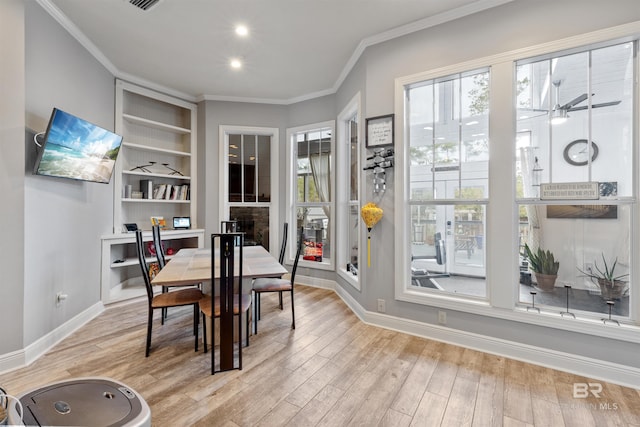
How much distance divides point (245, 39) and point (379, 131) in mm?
1721

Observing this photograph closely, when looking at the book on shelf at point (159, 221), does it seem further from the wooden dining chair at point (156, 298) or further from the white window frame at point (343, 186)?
the white window frame at point (343, 186)

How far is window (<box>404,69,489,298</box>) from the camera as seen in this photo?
254 cm

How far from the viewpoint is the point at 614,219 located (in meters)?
2.07

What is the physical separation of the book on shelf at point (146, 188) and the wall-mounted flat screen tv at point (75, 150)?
86cm

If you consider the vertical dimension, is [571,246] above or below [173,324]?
above

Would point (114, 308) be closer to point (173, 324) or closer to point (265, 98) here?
point (173, 324)

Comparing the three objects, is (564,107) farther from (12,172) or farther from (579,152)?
(12,172)

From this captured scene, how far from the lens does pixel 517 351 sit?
229 cm

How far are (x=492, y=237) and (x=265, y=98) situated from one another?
3790 millimetres

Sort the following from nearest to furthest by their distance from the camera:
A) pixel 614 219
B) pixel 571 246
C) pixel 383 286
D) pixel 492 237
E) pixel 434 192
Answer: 1. pixel 614 219
2. pixel 571 246
3. pixel 492 237
4. pixel 434 192
5. pixel 383 286

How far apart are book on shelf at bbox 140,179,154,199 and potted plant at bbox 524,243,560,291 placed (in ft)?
14.9

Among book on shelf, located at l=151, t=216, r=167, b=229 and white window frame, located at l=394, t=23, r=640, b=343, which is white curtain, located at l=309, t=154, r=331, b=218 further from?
book on shelf, located at l=151, t=216, r=167, b=229

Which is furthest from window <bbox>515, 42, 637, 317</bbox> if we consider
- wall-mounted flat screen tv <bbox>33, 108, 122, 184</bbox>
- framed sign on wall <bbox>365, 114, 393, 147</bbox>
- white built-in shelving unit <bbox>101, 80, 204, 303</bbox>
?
white built-in shelving unit <bbox>101, 80, 204, 303</bbox>

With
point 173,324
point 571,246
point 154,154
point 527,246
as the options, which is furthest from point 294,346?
point 154,154
